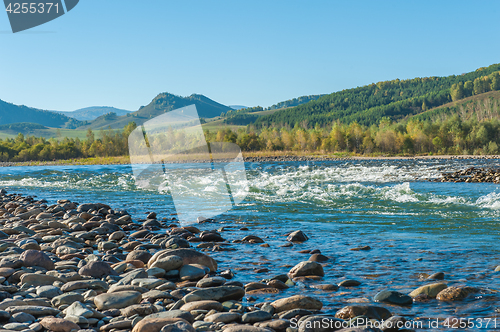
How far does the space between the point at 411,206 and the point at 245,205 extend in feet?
19.9

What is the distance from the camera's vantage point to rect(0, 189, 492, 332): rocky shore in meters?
3.99

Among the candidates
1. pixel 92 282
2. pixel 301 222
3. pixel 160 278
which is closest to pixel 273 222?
pixel 301 222

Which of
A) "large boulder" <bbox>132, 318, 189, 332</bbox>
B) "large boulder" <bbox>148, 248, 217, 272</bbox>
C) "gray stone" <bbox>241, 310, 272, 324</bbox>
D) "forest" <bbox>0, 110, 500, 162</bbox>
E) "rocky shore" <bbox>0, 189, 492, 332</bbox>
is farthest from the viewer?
"forest" <bbox>0, 110, 500, 162</bbox>

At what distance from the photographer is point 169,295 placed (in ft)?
16.2

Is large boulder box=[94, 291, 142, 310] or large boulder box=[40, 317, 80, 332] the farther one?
large boulder box=[94, 291, 142, 310]

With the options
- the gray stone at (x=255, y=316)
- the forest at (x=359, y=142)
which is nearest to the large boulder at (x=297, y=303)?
the gray stone at (x=255, y=316)

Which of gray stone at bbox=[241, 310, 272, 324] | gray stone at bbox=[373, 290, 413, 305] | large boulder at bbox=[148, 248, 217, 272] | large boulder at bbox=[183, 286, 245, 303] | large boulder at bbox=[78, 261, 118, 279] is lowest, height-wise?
gray stone at bbox=[373, 290, 413, 305]

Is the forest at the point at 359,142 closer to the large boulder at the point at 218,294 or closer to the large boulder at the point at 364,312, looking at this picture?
the large boulder at the point at 218,294

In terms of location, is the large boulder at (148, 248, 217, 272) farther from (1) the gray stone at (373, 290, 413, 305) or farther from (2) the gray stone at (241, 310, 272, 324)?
(1) the gray stone at (373, 290, 413, 305)

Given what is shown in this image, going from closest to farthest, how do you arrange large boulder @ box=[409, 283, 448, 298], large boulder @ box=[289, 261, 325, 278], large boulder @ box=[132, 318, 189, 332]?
large boulder @ box=[132, 318, 189, 332]
large boulder @ box=[409, 283, 448, 298]
large boulder @ box=[289, 261, 325, 278]

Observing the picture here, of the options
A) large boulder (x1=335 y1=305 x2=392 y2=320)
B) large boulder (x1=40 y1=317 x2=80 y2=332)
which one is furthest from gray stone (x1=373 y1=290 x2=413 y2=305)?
large boulder (x1=40 y1=317 x2=80 y2=332)

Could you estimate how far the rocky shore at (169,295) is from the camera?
3994 mm

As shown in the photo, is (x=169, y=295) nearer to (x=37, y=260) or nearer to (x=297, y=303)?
(x=297, y=303)

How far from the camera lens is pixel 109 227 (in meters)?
10.1
